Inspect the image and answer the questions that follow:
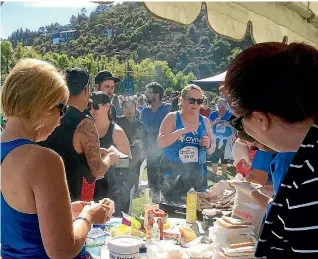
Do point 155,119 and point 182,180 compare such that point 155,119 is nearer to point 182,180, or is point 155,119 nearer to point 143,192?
point 143,192

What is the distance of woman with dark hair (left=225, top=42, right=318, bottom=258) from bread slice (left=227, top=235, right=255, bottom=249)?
783mm

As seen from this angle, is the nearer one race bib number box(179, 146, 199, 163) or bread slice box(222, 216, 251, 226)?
bread slice box(222, 216, 251, 226)

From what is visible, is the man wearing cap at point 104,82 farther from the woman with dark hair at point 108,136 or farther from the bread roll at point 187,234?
the bread roll at point 187,234

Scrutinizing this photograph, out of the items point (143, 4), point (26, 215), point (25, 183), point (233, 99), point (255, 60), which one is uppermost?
point (143, 4)

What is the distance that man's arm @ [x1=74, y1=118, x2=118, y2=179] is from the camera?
7.51ft

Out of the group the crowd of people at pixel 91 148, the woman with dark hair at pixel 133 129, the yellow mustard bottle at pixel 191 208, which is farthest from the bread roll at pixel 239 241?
the woman with dark hair at pixel 133 129

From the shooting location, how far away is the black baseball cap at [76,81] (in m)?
2.37

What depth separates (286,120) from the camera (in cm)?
98

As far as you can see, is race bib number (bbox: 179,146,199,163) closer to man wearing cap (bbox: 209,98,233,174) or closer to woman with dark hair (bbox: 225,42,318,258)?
woman with dark hair (bbox: 225,42,318,258)

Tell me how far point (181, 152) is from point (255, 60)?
2528 millimetres

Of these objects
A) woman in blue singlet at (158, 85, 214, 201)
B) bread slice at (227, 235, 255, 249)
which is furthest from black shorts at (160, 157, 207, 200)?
bread slice at (227, 235, 255, 249)

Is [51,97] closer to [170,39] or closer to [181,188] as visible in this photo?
[181,188]

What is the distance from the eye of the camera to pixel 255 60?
3.27 ft

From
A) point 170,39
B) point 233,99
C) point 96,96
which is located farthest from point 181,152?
→ point 170,39
